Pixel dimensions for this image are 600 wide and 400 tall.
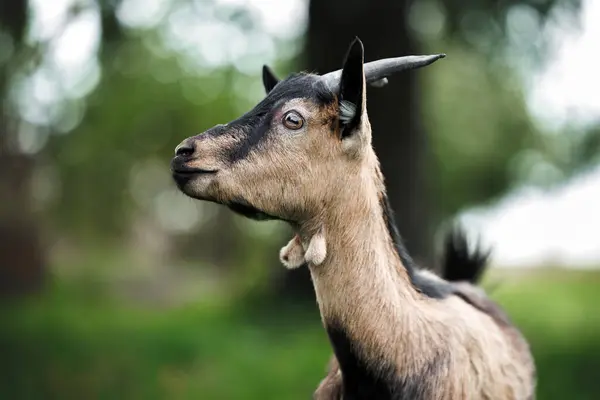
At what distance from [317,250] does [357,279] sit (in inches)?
9.7

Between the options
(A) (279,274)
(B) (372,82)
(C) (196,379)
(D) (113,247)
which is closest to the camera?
(B) (372,82)

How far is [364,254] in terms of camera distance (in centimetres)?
387

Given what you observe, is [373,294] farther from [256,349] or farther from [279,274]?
[279,274]

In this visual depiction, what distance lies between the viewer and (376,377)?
3.89m

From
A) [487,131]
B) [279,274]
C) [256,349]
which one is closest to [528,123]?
[487,131]

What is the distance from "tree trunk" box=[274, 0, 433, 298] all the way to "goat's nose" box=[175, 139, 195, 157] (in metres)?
7.00

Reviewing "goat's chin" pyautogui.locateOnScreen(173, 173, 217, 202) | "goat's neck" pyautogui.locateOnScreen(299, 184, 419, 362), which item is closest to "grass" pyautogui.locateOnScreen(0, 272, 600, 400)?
"goat's neck" pyautogui.locateOnScreen(299, 184, 419, 362)

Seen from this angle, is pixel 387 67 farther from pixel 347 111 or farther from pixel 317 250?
pixel 317 250

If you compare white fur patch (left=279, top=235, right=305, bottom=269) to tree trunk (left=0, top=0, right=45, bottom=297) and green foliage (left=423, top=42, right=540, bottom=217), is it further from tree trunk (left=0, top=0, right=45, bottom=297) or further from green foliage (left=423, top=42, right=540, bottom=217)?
green foliage (left=423, top=42, right=540, bottom=217)

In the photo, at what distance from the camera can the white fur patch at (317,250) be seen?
3.77m

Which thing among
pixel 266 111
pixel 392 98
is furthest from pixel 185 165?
pixel 392 98

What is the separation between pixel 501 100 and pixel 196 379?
60.0ft

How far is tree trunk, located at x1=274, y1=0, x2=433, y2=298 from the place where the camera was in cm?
1059

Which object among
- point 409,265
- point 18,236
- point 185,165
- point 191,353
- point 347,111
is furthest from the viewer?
point 18,236
